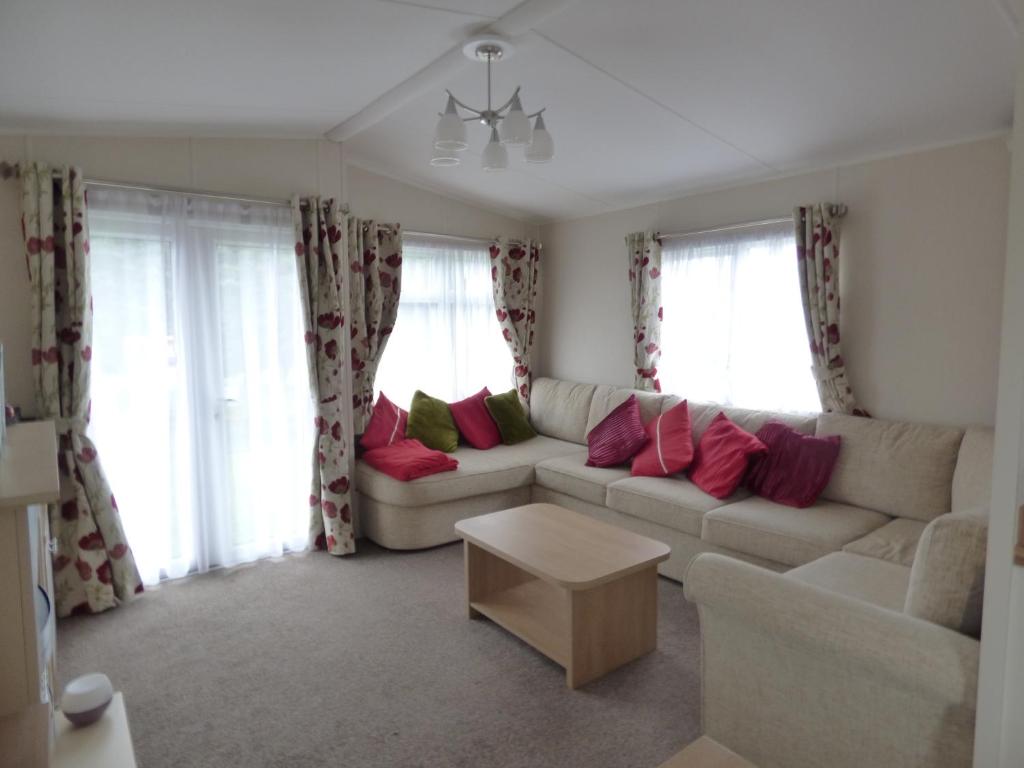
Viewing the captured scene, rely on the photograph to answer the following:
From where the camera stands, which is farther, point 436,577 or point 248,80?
point 436,577

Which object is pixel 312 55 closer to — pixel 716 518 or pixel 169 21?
pixel 169 21

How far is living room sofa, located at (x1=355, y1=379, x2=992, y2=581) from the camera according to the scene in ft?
9.32

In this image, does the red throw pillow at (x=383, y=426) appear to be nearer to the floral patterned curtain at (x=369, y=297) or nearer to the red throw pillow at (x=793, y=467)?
the floral patterned curtain at (x=369, y=297)

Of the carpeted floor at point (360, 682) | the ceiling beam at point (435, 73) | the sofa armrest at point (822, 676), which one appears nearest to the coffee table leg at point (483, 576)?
the carpeted floor at point (360, 682)

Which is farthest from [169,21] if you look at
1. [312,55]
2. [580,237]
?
[580,237]

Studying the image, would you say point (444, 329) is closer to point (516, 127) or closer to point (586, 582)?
point (516, 127)

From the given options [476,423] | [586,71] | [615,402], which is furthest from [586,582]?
[476,423]

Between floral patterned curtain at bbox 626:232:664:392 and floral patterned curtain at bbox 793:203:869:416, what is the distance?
42.0 inches

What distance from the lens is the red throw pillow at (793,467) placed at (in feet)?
10.8

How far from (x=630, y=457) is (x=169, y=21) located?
3212 mm

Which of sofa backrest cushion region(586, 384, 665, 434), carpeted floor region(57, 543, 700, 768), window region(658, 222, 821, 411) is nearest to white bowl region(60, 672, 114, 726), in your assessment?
carpeted floor region(57, 543, 700, 768)

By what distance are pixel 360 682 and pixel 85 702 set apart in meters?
1.32

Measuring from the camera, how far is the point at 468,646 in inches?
112

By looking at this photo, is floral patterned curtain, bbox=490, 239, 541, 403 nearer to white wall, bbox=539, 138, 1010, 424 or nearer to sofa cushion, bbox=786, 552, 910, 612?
white wall, bbox=539, 138, 1010, 424
